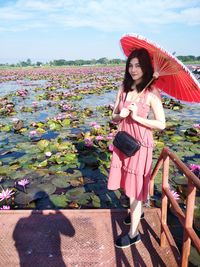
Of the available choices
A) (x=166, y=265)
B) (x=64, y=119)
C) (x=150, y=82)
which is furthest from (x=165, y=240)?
(x=64, y=119)

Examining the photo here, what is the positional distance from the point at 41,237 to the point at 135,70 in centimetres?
175

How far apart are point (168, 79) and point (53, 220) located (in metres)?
1.79

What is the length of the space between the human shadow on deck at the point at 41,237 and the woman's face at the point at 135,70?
61.5 inches

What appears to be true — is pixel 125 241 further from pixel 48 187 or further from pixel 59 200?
pixel 48 187

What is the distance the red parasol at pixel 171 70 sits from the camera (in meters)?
2.08

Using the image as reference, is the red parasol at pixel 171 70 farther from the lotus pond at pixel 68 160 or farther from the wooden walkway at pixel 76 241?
the lotus pond at pixel 68 160

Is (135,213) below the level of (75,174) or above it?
above

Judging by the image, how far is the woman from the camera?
231cm

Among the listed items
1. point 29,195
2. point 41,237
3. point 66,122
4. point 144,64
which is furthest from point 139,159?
point 66,122

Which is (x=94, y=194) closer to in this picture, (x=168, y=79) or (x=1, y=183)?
(x=1, y=183)

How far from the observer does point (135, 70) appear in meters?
2.32

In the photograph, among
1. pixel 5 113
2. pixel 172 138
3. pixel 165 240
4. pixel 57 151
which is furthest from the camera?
pixel 5 113

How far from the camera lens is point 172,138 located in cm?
587

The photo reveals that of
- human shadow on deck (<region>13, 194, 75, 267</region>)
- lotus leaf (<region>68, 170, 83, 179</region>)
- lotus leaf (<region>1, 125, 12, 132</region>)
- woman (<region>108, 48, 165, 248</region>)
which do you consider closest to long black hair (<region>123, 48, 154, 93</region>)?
woman (<region>108, 48, 165, 248</region>)
